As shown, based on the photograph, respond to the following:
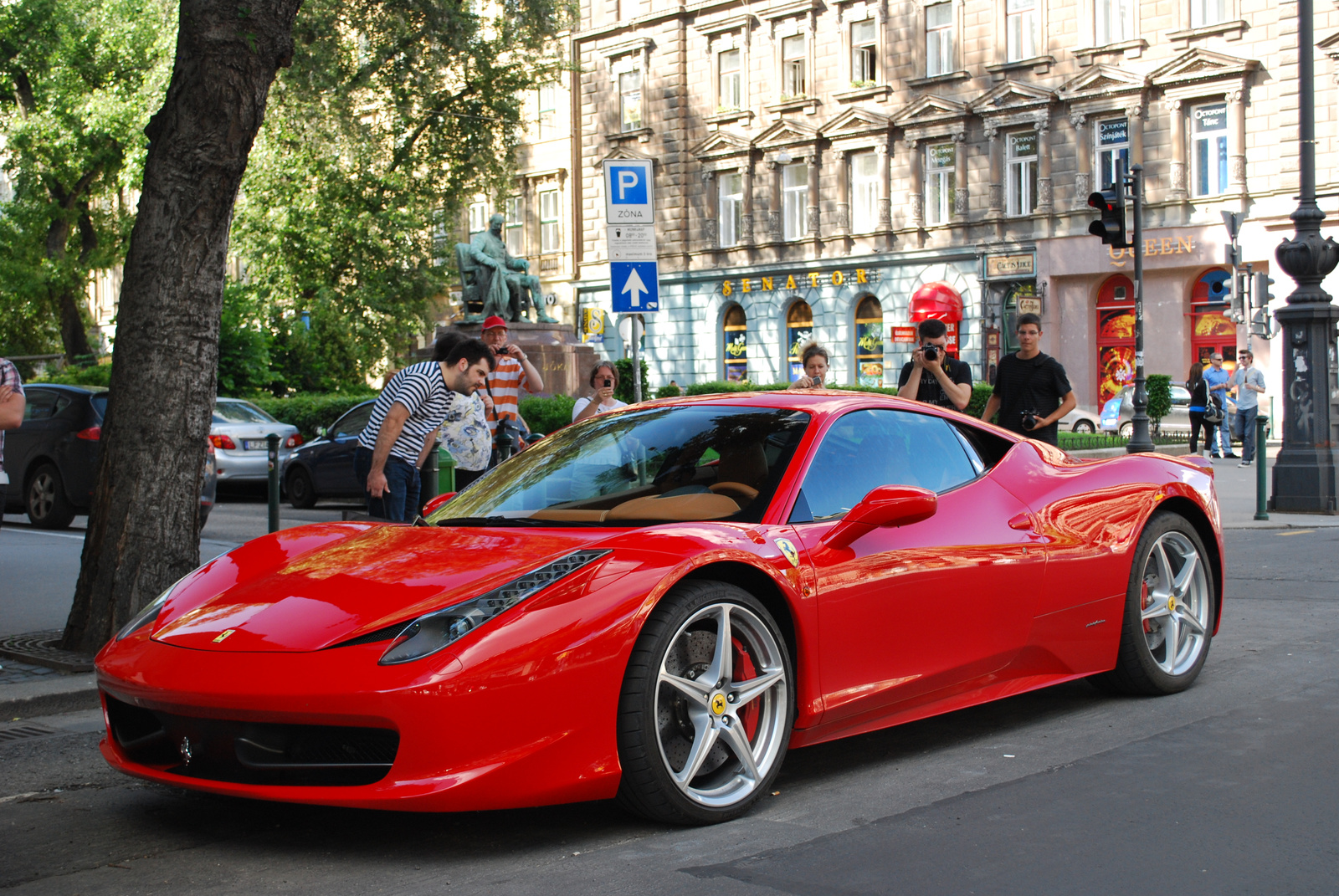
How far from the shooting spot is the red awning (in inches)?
1433

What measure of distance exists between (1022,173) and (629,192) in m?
26.9

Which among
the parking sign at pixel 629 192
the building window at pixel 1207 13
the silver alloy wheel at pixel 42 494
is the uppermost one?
the building window at pixel 1207 13

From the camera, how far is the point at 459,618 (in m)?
3.64

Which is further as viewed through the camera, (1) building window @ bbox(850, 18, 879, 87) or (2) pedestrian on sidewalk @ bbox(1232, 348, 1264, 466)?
(1) building window @ bbox(850, 18, 879, 87)

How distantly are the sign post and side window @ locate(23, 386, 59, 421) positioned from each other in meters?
6.01

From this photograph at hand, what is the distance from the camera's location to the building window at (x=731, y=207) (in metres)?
42.6

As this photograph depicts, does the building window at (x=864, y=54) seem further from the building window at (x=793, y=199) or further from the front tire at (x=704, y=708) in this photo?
the front tire at (x=704, y=708)

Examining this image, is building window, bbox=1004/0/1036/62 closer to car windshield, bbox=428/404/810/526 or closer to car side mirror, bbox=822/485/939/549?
car windshield, bbox=428/404/810/526

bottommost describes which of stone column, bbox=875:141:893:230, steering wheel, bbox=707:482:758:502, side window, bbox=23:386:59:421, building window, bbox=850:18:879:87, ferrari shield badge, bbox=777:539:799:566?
ferrari shield badge, bbox=777:539:799:566

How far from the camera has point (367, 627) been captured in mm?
3650

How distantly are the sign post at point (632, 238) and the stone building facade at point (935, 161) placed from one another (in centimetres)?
1522

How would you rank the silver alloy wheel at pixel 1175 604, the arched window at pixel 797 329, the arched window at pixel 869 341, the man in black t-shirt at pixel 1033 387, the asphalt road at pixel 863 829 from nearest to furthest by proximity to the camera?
the asphalt road at pixel 863 829, the silver alloy wheel at pixel 1175 604, the man in black t-shirt at pixel 1033 387, the arched window at pixel 869 341, the arched window at pixel 797 329

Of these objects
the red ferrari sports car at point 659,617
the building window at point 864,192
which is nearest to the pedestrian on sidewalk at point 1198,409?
the building window at point 864,192

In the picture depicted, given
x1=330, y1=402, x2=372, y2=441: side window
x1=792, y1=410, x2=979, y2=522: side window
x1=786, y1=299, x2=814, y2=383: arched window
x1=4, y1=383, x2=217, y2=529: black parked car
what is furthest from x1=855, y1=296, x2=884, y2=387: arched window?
x1=792, y1=410, x2=979, y2=522: side window
